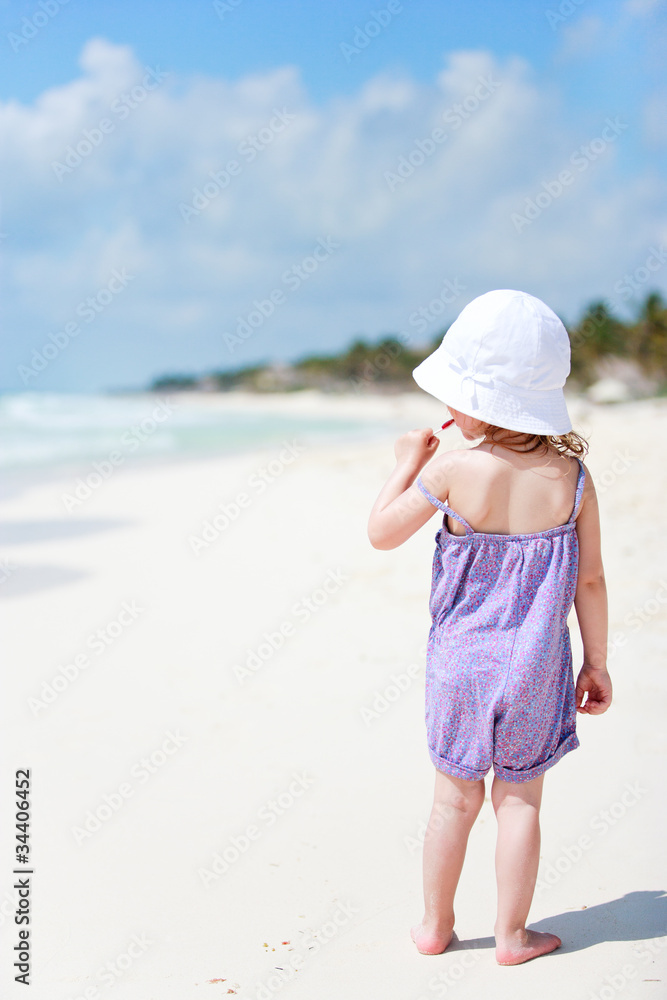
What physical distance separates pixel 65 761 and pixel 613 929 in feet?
6.35

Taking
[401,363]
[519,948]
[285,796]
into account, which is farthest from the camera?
[401,363]

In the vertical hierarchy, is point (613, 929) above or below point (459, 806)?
below

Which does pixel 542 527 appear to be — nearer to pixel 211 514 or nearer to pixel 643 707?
pixel 643 707

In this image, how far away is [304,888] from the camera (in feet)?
7.89

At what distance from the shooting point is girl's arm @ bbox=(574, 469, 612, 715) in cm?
202

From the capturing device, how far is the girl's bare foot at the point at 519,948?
200 cm

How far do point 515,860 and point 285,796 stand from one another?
111cm

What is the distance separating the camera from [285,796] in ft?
9.55

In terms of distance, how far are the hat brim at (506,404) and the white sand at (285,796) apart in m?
1.19

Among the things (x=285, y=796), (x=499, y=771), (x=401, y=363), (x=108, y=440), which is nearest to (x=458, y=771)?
(x=499, y=771)

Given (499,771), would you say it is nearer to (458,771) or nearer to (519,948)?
(458,771)

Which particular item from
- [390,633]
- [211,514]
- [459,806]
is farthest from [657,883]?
[211,514]

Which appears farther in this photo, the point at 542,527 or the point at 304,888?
the point at 304,888

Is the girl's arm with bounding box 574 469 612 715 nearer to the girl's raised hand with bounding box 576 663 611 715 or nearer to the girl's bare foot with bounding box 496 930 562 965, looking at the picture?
the girl's raised hand with bounding box 576 663 611 715
